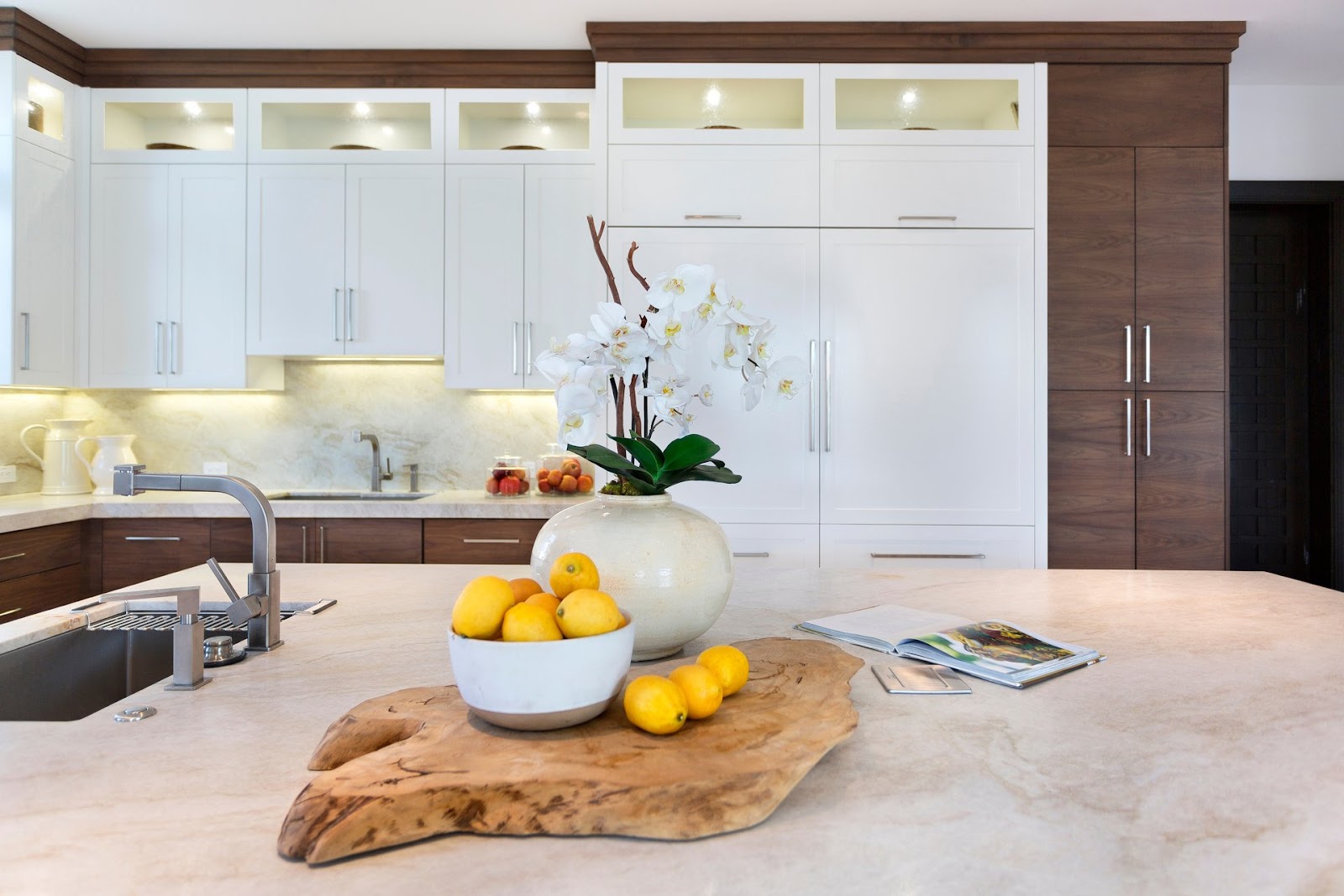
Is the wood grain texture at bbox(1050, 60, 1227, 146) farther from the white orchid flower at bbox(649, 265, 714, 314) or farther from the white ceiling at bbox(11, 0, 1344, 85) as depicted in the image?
the white orchid flower at bbox(649, 265, 714, 314)

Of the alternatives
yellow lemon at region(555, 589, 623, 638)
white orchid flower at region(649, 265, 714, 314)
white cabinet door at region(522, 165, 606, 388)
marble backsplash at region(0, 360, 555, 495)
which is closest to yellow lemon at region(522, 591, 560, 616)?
yellow lemon at region(555, 589, 623, 638)

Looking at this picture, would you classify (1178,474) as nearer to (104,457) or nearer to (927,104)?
(927,104)

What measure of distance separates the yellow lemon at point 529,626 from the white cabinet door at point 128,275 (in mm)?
3190

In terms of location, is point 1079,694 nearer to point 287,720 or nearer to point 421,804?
point 421,804

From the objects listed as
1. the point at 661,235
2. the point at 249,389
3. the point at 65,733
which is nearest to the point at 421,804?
the point at 65,733

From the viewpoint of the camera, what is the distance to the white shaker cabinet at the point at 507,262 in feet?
10.9

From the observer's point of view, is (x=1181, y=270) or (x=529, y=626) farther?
(x=1181, y=270)

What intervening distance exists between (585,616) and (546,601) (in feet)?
0.19

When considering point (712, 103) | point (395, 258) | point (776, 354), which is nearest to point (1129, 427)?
point (776, 354)

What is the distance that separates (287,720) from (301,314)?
9.09 feet

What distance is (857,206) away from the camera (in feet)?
10.0

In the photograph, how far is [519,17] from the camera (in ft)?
9.82

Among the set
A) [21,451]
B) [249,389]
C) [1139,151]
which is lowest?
[21,451]

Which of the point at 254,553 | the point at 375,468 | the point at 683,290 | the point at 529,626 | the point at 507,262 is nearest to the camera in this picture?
the point at 529,626
